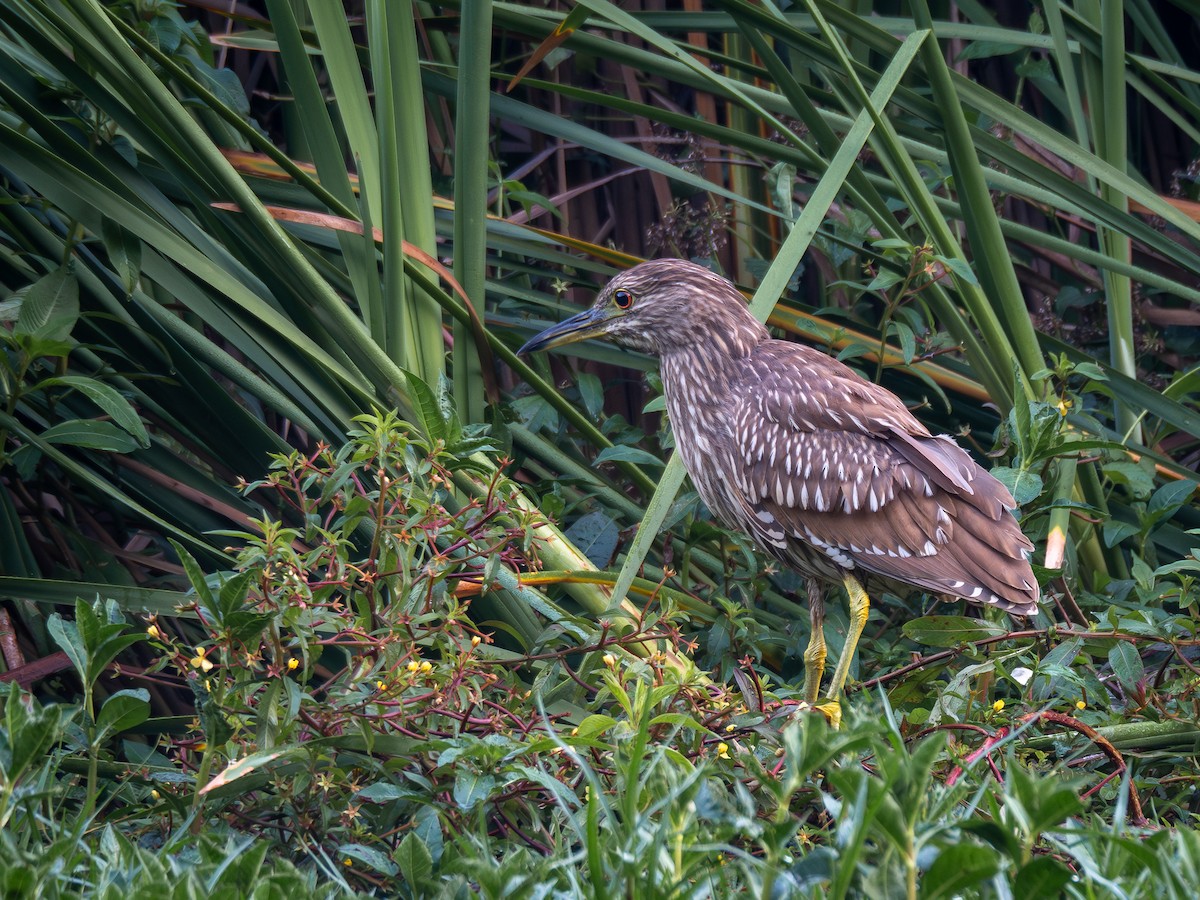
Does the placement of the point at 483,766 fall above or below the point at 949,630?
above

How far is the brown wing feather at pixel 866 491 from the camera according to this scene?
3127mm

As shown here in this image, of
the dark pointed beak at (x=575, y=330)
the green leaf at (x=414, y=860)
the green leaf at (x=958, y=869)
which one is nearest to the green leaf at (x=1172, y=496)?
the dark pointed beak at (x=575, y=330)

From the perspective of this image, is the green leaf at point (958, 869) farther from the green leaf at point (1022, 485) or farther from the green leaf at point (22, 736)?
the green leaf at point (1022, 485)

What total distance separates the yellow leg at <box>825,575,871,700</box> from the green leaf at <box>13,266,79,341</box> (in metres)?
2.09

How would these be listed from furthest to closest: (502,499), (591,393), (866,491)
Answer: (591,393) < (866,491) < (502,499)

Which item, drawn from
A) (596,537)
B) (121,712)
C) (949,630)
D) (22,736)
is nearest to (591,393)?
(596,537)

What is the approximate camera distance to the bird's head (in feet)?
12.1

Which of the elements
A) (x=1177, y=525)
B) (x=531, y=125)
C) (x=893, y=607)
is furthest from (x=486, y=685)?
(x=1177, y=525)

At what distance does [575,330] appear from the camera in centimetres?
373

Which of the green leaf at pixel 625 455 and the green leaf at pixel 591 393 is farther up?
the green leaf at pixel 625 455

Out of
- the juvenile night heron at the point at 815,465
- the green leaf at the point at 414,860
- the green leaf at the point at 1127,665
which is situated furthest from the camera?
the juvenile night heron at the point at 815,465

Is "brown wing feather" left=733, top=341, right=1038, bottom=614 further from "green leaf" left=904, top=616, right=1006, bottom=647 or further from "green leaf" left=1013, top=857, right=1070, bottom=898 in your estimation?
"green leaf" left=1013, top=857, right=1070, bottom=898

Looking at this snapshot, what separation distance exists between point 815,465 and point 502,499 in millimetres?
1170

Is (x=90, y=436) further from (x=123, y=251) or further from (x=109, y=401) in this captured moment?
(x=123, y=251)
